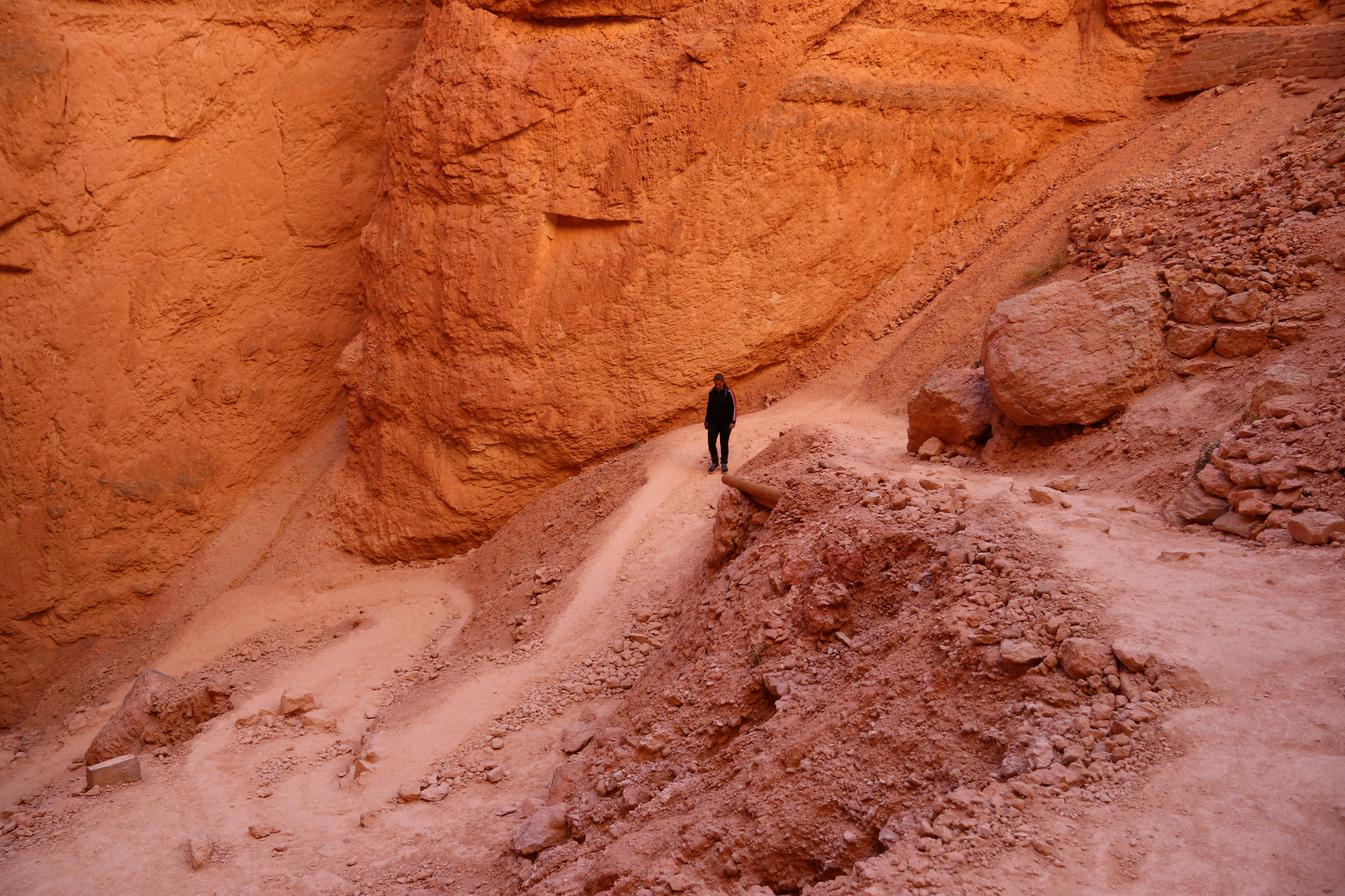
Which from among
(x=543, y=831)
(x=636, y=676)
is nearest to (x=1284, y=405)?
(x=636, y=676)

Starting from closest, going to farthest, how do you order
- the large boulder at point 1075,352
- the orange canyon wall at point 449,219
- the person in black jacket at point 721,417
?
the large boulder at point 1075,352 < the person in black jacket at point 721,417 < the orange canyon wall at point 449,219

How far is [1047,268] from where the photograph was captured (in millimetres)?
10023

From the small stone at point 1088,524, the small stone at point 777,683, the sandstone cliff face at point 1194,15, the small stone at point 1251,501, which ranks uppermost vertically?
the sandstone cliff face at point 1194,15

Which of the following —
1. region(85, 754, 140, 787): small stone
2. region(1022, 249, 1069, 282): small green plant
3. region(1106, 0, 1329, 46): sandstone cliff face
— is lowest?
region(85, 754, 140, 787): small stone

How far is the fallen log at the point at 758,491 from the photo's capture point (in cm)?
633

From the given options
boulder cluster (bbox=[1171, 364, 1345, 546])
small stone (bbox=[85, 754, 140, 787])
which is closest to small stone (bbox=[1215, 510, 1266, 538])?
boulder cluster (bbox=[1171, 364, 1345, 546])

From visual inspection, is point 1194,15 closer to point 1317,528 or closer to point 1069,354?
point 1069,354

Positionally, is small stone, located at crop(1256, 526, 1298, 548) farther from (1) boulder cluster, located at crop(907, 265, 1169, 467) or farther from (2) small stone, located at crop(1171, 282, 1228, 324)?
(2) small stone, located at crop(1171, 282, 1228, 324)

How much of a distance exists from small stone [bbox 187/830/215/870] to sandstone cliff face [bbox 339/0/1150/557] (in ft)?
17.6

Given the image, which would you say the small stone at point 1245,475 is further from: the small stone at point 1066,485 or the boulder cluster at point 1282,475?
the small stone at point 1066,485

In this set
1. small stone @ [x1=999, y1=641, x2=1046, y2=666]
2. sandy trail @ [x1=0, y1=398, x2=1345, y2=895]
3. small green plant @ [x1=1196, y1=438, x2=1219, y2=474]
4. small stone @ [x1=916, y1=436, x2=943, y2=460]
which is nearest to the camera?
sandy trail @ [x1=0, y1=398, x2=1345, y2=895]

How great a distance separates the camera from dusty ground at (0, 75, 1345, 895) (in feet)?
9.50

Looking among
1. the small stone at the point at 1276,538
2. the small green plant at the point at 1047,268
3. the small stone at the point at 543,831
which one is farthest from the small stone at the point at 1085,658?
the small green plant at the point at 1047,268

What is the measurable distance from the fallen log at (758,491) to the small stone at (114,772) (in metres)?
5.27
